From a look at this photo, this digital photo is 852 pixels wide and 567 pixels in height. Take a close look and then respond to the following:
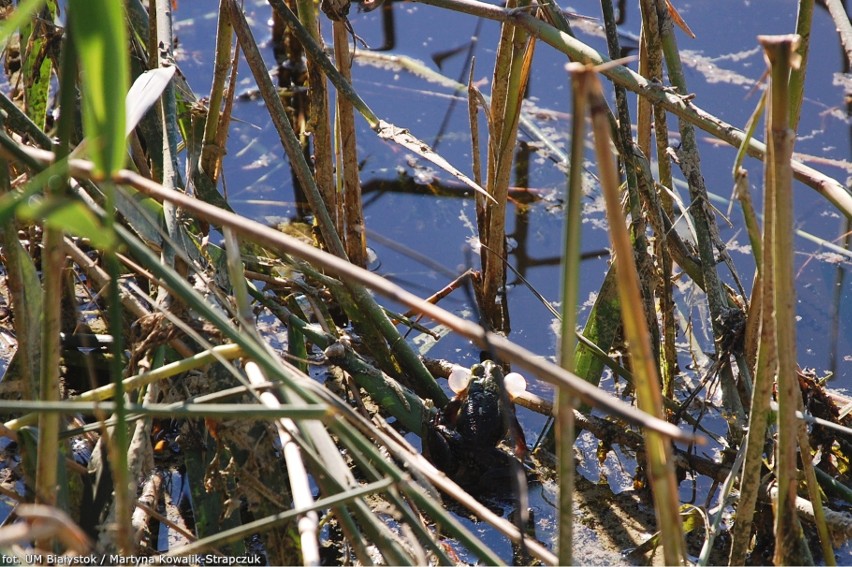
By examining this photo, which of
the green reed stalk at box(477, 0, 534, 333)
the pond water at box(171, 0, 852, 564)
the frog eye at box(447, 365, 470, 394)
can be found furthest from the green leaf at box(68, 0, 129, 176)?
the pond water at box(171, 0, 852, 564)

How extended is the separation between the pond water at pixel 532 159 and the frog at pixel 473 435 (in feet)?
0.80

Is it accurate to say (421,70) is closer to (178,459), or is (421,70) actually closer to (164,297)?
(178,459)

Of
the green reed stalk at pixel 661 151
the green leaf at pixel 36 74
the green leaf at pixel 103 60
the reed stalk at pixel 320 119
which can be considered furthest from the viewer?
the reed stalk at pixel 320 119

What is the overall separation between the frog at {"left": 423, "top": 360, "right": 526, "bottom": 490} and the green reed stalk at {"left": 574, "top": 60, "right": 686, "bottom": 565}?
2.60 ft

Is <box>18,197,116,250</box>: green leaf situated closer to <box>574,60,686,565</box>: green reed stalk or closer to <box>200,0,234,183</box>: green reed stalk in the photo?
<box>574,60,686,565</box>: green reed stalk

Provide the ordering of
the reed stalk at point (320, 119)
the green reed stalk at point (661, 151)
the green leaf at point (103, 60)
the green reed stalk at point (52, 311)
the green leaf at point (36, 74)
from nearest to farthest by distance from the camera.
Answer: the green leaf at point (103, 60) → the green reed stalk at point (52, 311) → the green reed stalk at point (661, 151) → the green leaf at point (36, 74) → the reed stalk at point (320, 119)

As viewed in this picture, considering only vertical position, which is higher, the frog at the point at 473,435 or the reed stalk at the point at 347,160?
the reed stalk at the point at 347,160

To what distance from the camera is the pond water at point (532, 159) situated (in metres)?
2.23

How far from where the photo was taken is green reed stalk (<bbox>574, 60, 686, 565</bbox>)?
0.61m

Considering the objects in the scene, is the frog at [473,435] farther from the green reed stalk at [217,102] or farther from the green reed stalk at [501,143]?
the green reed stalk at [217,102]

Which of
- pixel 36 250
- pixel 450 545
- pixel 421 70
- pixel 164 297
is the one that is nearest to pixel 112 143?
pixel 164 297

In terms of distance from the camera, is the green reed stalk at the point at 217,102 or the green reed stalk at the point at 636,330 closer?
the green reed stalk at the point at 636,330

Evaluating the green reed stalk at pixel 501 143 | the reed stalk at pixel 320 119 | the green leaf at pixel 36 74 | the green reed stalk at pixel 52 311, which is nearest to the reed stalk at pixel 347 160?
the reed stalk at pixel 320 119

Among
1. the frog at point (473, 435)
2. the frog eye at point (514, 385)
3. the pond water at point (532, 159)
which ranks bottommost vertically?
the frog at point (473, 435)
